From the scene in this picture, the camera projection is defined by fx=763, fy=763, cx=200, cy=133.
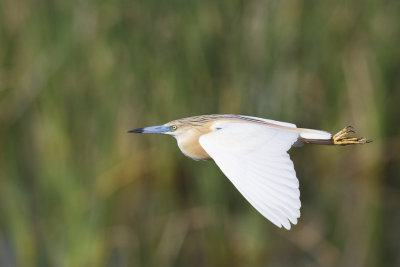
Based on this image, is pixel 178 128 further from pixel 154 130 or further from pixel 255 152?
pixel 255 152

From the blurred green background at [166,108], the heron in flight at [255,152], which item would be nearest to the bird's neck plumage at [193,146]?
the heron in flight at [255,152]

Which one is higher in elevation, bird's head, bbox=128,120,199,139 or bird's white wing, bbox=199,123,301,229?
bird's head, bbox=128,120,199,139

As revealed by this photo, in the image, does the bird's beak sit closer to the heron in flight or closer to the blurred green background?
the heron in flight

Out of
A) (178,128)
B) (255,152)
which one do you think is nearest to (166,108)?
(178,128)

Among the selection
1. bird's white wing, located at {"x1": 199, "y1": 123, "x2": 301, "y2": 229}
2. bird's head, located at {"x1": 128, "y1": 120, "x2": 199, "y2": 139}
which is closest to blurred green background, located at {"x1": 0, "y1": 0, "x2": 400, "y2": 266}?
bird's head, located at {"x1": 128, "y1": 120, "x2": 199, "y2": 139}

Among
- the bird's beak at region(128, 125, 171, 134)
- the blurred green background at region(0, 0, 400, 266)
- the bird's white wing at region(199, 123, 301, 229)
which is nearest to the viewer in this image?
the bird's white wing at region(199, 123, 301, 229)

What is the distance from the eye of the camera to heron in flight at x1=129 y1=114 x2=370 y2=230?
1.54 meters

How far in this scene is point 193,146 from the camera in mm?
1903

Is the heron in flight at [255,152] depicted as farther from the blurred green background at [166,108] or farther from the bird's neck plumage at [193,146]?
the blurred green background at [166,108]

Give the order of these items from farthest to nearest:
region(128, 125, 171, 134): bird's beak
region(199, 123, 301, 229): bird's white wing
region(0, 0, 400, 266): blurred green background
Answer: region(0, 0, 400, 266): blurred green background
region(128, 125, 171, 134): bird's beak
region(199, 123, 301, 229): bird's white wing

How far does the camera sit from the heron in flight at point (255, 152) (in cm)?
154

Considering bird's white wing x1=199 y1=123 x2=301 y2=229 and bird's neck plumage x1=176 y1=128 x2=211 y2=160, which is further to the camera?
bird's neck plumage x1=176 y1=128 x2=211 y2=160

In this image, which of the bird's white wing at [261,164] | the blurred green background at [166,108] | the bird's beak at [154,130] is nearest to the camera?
the bird's white wing at [261,164]

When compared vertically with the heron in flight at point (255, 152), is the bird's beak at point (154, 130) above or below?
above
